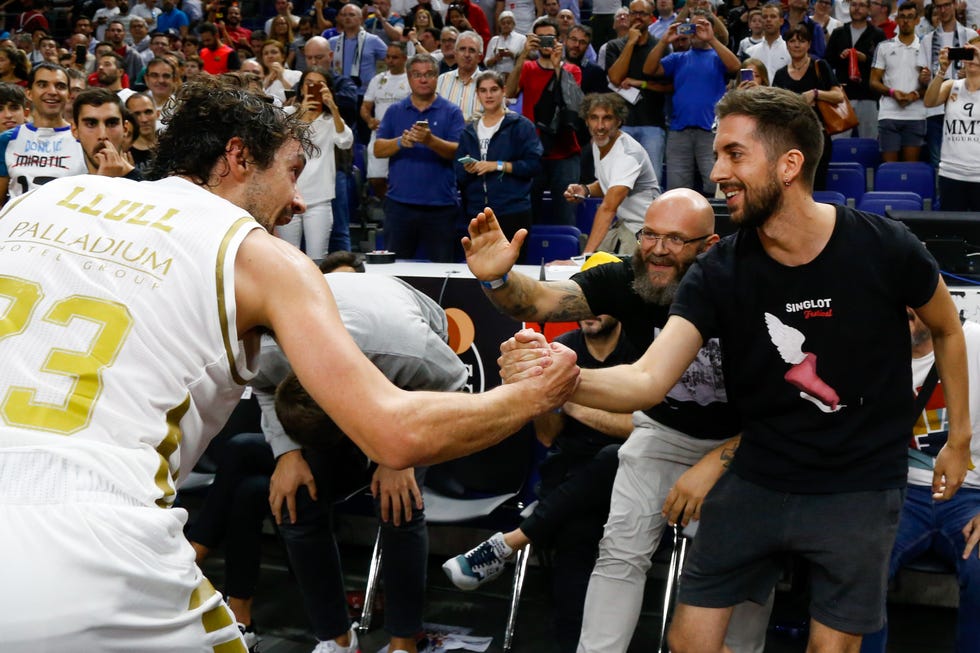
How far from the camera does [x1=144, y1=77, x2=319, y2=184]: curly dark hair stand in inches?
101

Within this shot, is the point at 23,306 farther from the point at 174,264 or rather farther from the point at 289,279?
the point at 289,279

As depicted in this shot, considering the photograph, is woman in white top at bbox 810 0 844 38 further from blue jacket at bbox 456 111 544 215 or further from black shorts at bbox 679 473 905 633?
black shorts at bbox 679 473 905 633

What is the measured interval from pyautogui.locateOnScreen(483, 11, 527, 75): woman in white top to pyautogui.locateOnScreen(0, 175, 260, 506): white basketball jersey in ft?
30.2

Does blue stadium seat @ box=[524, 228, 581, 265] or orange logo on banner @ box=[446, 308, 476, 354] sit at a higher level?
orange logo on banner @ box=[446, 308, 476, 354]

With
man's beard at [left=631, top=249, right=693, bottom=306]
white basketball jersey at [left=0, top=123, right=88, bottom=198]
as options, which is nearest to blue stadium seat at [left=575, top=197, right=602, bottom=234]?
white basketball jersey at [left=0, top=123, right=88, bottom=198]

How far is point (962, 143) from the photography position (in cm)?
867

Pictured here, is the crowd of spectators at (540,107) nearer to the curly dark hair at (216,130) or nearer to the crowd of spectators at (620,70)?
the crowd of spectators at (620,70)

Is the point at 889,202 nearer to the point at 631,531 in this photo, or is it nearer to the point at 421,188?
the point at 421,188

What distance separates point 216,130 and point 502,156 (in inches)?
229

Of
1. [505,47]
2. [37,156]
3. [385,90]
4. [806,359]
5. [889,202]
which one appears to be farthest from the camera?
[505,47]

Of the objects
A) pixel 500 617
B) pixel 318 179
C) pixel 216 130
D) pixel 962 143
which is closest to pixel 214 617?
pixel 216 130

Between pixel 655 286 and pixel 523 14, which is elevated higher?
pixel 523 14

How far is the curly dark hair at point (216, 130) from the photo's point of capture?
101 inches

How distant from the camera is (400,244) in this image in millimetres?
8453
